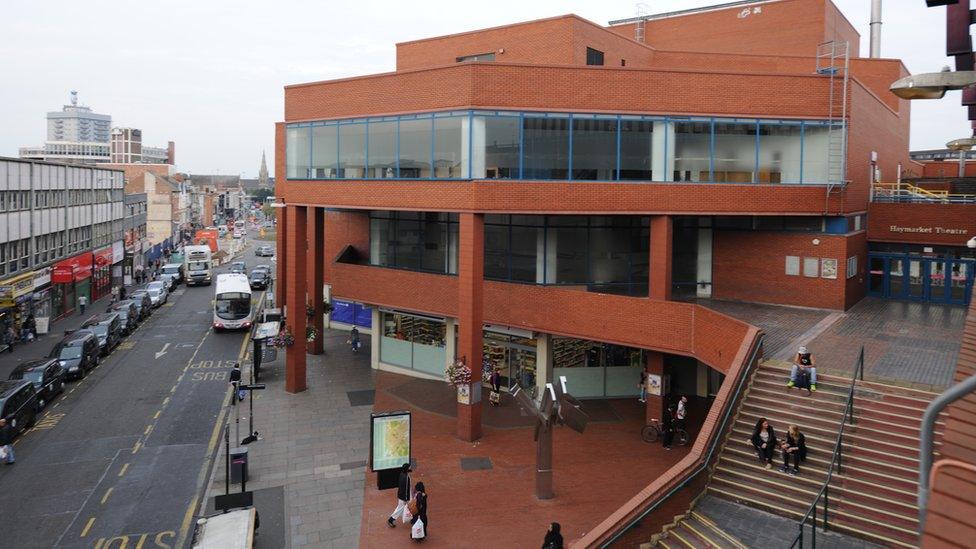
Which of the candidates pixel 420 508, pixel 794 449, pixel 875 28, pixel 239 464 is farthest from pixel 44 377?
pixel 875 28

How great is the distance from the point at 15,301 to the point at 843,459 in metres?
39.3

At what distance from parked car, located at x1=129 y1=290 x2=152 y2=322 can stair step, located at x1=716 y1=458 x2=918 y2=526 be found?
4071 centimetres

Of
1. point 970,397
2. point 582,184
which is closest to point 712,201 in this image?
point 582,184

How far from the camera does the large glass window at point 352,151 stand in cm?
2462

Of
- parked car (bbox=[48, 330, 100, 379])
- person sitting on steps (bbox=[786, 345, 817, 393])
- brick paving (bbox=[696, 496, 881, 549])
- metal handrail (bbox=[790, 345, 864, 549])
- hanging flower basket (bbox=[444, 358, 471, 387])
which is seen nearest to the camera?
metal handrail (bbox=[790, 345, 864, 549])

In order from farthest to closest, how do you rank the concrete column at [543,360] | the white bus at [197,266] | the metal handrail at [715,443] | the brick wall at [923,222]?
the white bus at [197,266] → the brick wall at [923,222] → the concrete column at [543,360] → the metal handrail at [715,443]

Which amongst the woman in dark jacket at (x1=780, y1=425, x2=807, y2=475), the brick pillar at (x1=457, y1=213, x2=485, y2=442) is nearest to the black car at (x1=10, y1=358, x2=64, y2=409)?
the brick pillar at (x1=457, y1=213, x2=485, y2=442)

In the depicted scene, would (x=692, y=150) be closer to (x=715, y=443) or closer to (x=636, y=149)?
(x=636, y=149)

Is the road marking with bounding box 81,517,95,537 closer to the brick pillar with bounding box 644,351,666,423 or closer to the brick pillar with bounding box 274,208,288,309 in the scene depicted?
the brick pillar with bounding box 644,351,666,423

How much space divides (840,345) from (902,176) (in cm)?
2657

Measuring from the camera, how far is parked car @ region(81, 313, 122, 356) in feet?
111

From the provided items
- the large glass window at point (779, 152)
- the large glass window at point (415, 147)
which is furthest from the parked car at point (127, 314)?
the large glass window at point (779, 152)

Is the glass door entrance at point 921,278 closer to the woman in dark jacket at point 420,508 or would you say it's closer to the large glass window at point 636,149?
the large glass window at point 636,149

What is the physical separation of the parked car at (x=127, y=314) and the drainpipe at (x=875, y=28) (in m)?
48.0
